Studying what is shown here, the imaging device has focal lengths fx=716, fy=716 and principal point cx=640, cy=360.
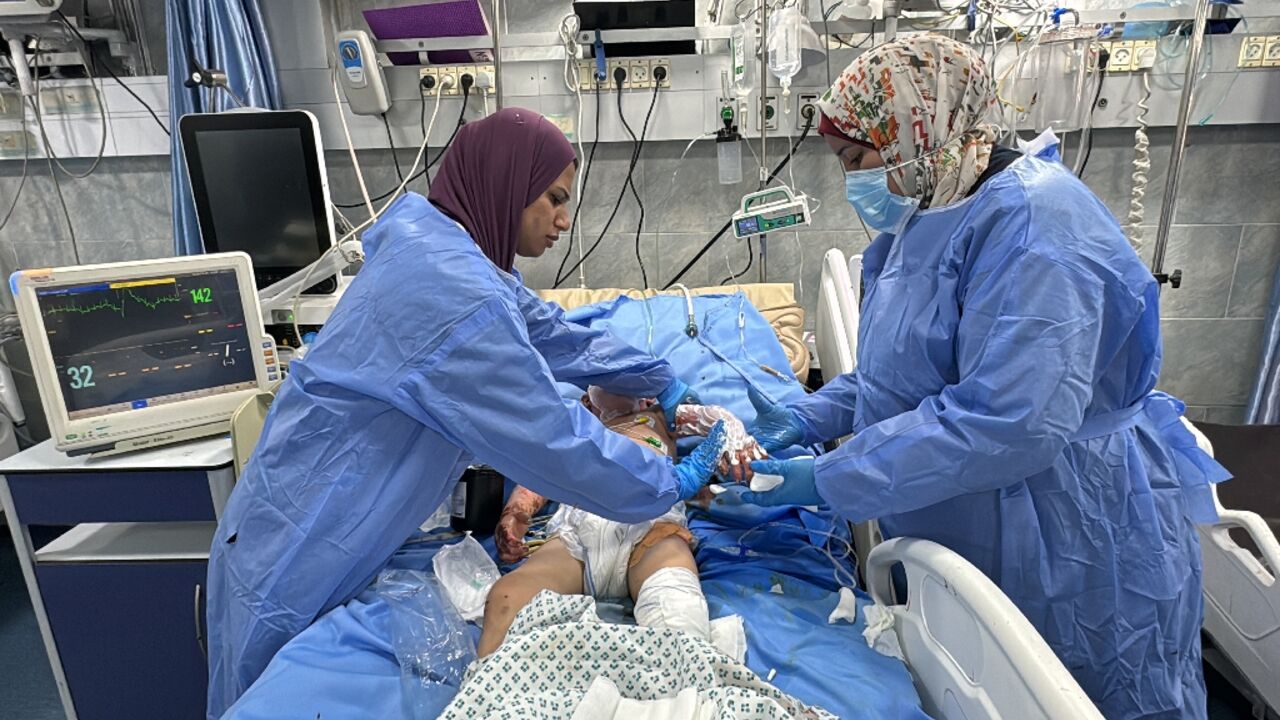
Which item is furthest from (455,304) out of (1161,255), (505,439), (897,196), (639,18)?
(1161,255)

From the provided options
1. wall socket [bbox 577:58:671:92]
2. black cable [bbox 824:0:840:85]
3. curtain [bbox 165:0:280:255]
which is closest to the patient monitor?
curtain [bbox 165:0:280:255]

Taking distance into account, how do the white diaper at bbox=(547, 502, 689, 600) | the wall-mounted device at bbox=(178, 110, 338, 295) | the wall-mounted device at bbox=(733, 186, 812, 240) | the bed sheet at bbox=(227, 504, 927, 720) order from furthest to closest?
the wall-mounted device at bbox=(178, 110, 338, 295), the wall-mounted device at bbox=(733, 186, 812, 240), the white diaper at bbox=(547, 502, 689, 600), the bed sheet at bbox=(227, 504, 927, 720)

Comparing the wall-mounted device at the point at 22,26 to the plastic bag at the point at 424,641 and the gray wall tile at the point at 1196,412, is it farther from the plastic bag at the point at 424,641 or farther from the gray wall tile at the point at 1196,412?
the gray wall tile at the point at 1196,412

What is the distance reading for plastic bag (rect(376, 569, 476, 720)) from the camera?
1.10 m

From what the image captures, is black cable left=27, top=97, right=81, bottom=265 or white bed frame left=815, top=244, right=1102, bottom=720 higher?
black cable left=27, top=97, right=81, bottom=265

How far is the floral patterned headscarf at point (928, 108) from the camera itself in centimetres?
110

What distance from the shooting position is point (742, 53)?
2367mm

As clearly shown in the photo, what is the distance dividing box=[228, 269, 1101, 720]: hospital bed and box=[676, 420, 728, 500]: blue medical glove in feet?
0.66

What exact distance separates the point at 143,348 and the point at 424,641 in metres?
1.13

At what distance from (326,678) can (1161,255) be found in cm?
275

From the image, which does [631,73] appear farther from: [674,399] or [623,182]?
[674,399]

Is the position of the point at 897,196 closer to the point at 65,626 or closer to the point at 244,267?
the point at 244,267

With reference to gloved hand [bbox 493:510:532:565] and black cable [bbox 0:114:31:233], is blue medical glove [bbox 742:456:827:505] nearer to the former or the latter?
gloved hand [bbox 493:510:532:565]

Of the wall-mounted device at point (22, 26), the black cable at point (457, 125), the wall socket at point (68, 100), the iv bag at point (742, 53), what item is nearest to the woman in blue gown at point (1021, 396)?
the iv bag at point (742, 53)
